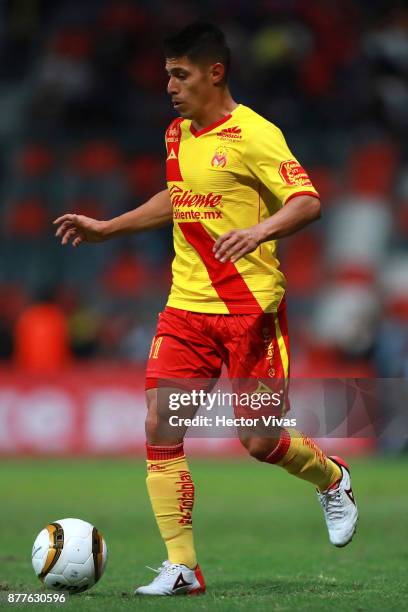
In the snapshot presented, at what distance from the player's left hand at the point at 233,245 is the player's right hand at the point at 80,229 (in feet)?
3.46

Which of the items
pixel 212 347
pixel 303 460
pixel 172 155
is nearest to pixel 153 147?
pixel 172 155

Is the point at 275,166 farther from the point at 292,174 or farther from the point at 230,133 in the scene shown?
the point at 230,133

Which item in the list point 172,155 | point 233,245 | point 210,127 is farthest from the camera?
point 172,155

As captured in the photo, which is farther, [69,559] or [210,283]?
[210,283]

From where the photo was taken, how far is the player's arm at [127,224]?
598 cm

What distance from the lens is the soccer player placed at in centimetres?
559

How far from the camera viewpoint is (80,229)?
236 inches

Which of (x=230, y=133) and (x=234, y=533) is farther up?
(x=230, y=133)

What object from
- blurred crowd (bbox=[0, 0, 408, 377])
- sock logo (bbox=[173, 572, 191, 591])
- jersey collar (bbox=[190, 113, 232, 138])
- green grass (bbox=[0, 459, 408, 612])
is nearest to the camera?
green grass (bbox=[0, 459, 408, 612])

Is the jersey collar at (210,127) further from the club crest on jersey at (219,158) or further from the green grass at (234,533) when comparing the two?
the green grass at (234,533)

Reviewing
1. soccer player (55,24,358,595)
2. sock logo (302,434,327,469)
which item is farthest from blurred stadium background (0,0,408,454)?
soccer player (55,24,358,595)

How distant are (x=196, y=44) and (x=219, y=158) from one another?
0.50 metres

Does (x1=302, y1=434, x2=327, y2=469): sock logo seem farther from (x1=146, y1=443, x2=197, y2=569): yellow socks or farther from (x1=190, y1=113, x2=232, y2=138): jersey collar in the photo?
(x1=190, y1=113, x2=232, y2=138): jersey collar

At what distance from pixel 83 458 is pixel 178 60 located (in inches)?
321
